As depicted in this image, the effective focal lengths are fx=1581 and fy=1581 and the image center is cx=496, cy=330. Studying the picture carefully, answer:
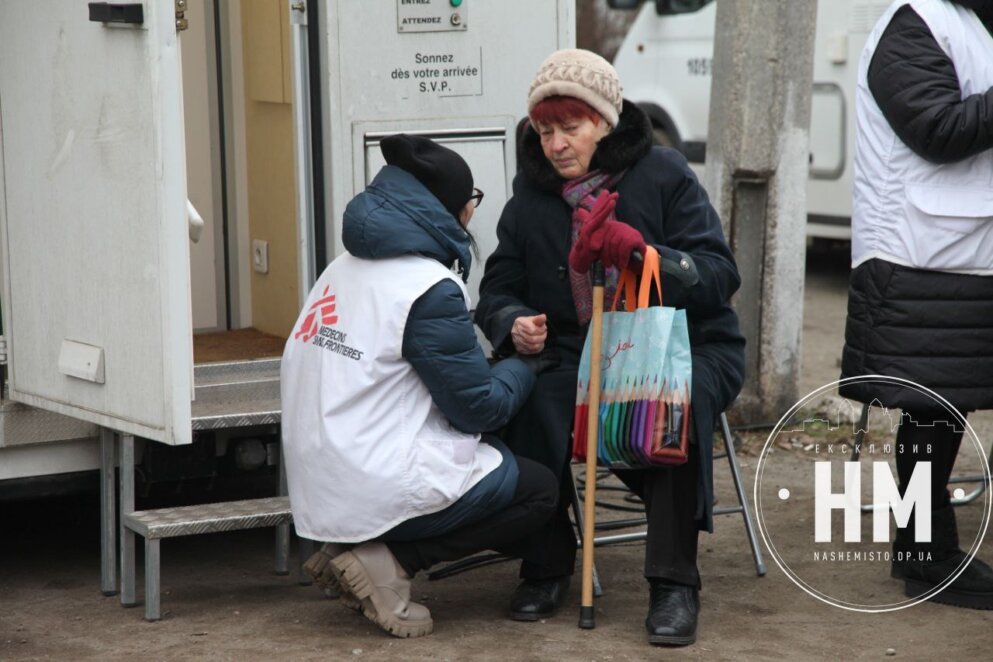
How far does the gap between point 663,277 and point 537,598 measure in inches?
37.6

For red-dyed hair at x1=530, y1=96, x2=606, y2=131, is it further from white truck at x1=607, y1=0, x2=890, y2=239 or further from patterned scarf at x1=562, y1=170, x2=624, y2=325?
white truck at x1=607, y1=0, x2=890, y2=239

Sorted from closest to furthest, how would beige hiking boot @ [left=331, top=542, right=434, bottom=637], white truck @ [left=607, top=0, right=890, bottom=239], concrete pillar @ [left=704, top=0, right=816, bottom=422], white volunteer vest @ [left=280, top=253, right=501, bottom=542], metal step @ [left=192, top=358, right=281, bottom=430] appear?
white volunteer vest @ [left=280, top=253, right=501, bottom=542] < beige hiking boot @ [left=331, top=542, right=434, bottom=637] < metal step @ [left=192, top=358, right=281, bottom=430] < concrete pillar @ [left=704, top=0, right=816, bottom=422] < white truck @ [left=607, top=0, right=890, bottom=239]

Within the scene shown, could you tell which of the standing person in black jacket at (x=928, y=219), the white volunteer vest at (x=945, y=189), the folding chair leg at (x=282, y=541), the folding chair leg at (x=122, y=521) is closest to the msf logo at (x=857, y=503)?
the standing person in black jacket at (x=928, y=219)

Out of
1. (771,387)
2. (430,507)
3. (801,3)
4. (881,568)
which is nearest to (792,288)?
(771,387)

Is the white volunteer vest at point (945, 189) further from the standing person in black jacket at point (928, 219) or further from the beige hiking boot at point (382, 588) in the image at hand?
the beige hiking boot at point (382, 588)

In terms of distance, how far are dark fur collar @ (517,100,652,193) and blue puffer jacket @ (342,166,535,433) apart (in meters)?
0.34

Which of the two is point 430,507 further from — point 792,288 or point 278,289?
point 792,288

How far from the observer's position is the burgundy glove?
3998 millimetres

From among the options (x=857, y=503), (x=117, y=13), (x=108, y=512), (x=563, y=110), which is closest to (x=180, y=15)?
→ (x=117, y=13)

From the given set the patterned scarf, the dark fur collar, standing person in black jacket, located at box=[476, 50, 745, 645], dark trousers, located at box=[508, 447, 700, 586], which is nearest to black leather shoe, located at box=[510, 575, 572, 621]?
standing person in black jacket, located at box=[476, 50, 745, 645]

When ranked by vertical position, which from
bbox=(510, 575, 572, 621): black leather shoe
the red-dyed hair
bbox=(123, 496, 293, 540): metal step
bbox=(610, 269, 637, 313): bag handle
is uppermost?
the red-dyed hair

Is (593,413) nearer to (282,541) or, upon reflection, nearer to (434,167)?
(434,167)

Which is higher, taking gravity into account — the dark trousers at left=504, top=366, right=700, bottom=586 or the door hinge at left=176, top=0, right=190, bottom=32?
the door hinge at left=176, top=0, right=190, bottom=32

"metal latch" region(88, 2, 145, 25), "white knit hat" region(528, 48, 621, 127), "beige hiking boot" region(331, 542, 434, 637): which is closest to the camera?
"metal latch" region(88, 2, 145, 25)
